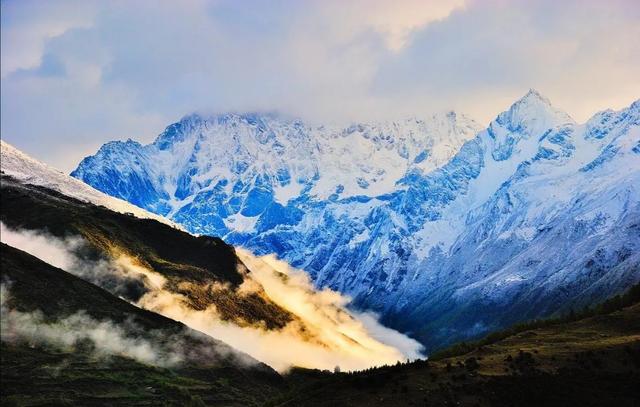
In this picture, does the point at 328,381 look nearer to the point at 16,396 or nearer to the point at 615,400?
the point at 615,400

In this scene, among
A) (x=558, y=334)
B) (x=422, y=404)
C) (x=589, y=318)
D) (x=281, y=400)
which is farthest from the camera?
(x=589, y=318)

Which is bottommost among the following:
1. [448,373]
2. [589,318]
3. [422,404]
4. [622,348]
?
[422,404]

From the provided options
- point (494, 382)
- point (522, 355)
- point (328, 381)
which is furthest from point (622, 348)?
point (328, 381)

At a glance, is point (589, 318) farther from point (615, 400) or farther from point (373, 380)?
point (373, 380)

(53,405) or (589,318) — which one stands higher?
(589,318)

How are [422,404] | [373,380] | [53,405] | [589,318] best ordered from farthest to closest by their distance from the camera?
[53,405] < [589,318] < [373,380] < [422,404]

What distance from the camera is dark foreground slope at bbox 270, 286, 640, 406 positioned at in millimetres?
106188

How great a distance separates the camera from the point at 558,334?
139 meters

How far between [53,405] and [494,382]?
129 meters

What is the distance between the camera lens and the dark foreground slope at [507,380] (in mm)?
106188

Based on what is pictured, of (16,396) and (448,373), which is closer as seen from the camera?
(448,373)

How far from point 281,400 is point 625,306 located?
7771 centimetres

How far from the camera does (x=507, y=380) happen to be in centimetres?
10988

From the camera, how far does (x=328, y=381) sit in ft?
388
